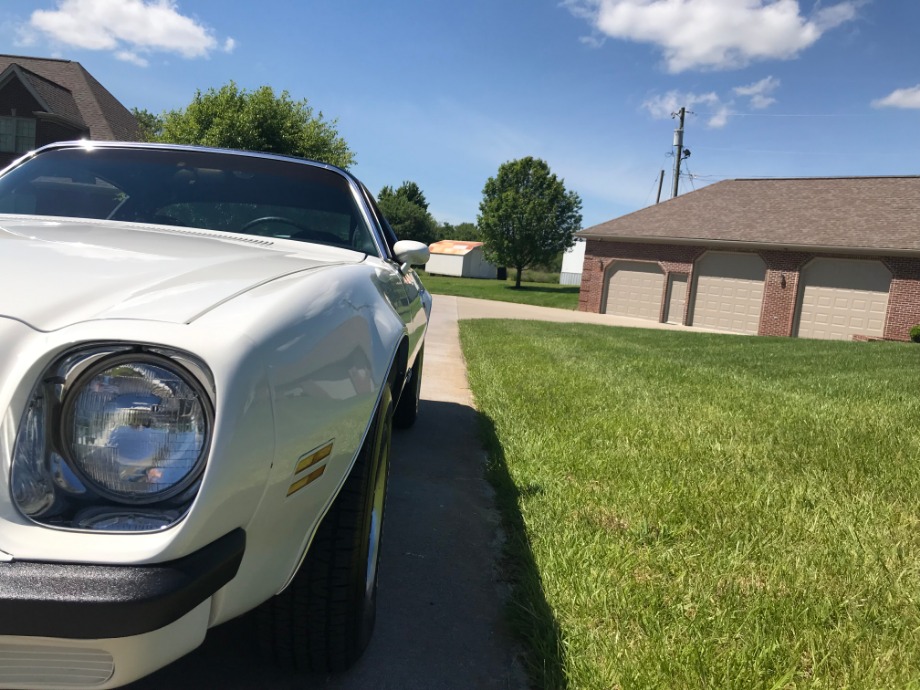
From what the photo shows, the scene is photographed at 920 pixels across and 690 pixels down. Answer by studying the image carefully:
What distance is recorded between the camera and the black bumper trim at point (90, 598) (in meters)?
1.09

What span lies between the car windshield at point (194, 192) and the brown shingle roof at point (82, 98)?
953 inches

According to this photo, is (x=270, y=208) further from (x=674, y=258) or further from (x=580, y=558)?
(x=674, y=258)

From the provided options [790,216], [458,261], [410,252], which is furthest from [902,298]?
[458,261]

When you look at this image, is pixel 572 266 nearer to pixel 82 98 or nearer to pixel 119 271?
pixel 82 98

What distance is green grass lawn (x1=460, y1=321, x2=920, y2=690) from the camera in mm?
2035

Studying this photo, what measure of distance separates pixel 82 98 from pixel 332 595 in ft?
98.4

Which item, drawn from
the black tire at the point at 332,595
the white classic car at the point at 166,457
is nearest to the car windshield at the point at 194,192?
the white classic car at the point at 166,457

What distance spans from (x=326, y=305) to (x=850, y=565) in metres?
2.38

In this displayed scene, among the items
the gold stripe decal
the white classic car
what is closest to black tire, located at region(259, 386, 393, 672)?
the white classic car

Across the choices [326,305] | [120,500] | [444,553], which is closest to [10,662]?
[120,500]

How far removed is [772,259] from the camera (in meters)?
21.3

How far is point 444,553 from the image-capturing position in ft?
9.62

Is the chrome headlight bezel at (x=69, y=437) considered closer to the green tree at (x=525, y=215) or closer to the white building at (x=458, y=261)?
the green tree at (x=525, y=215)

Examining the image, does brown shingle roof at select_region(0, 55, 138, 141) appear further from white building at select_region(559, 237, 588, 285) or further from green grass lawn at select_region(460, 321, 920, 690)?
white building at select_region(559, 237, 588, 285)
